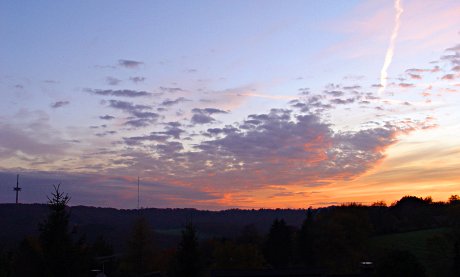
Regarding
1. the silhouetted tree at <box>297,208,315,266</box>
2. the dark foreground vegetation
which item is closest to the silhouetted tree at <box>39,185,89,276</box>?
the dark foreground vegetation

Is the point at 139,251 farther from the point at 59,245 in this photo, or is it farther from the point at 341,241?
the point at 59,245

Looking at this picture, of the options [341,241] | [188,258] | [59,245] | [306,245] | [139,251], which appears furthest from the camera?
[306,245]

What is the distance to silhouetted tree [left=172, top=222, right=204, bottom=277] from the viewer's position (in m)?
45.1

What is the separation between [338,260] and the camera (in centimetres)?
8844

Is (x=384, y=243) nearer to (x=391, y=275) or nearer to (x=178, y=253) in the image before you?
(x=391, y=275)

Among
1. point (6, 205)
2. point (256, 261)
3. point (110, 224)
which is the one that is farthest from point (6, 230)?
point (256, 261)

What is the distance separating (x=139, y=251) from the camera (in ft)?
272

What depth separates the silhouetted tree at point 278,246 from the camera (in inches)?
3750

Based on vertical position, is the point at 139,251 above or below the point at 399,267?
above

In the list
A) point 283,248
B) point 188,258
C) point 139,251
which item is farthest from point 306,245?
point 188,258

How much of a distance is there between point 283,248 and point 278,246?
1.00m

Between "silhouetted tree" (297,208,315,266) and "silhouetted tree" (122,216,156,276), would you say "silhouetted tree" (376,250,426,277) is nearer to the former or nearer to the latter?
"silhouetted tree" (122,216,156,276)

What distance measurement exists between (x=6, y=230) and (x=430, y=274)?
12501 cm

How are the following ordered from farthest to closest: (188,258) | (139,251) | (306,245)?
(306,245) < (139,251) < (188,258)
